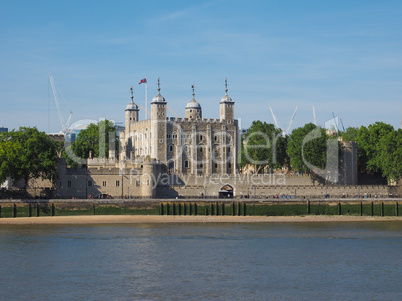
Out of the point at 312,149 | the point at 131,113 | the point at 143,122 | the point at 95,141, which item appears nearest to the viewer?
the point at 312,149

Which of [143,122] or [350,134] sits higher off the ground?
[143,122]

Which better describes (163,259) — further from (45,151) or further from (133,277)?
(45,151)

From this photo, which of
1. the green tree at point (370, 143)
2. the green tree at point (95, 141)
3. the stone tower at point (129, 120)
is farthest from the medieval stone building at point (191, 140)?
the green tree at point (370, 143)

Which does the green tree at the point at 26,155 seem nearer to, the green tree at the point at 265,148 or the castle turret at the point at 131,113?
the castle turret at the point at 131,113

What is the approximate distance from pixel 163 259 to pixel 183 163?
5622cm

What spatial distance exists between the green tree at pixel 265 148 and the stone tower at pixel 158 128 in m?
13.2

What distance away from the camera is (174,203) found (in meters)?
85.0

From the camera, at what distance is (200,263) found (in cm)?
5025

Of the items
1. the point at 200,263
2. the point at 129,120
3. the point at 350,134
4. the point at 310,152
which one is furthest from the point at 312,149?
the point at 200,263

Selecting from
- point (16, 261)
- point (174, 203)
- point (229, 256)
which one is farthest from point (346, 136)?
point (16, 261)

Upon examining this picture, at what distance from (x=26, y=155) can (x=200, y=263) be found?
39102 millimetres

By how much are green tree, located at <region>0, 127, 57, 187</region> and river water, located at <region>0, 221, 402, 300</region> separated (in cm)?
1089

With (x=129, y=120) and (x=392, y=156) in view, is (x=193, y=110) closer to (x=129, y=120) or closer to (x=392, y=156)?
(x=129, y=120)

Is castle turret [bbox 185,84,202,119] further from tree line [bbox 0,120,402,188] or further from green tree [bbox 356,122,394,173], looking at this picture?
green tree [bbox 356,122,394,173]
